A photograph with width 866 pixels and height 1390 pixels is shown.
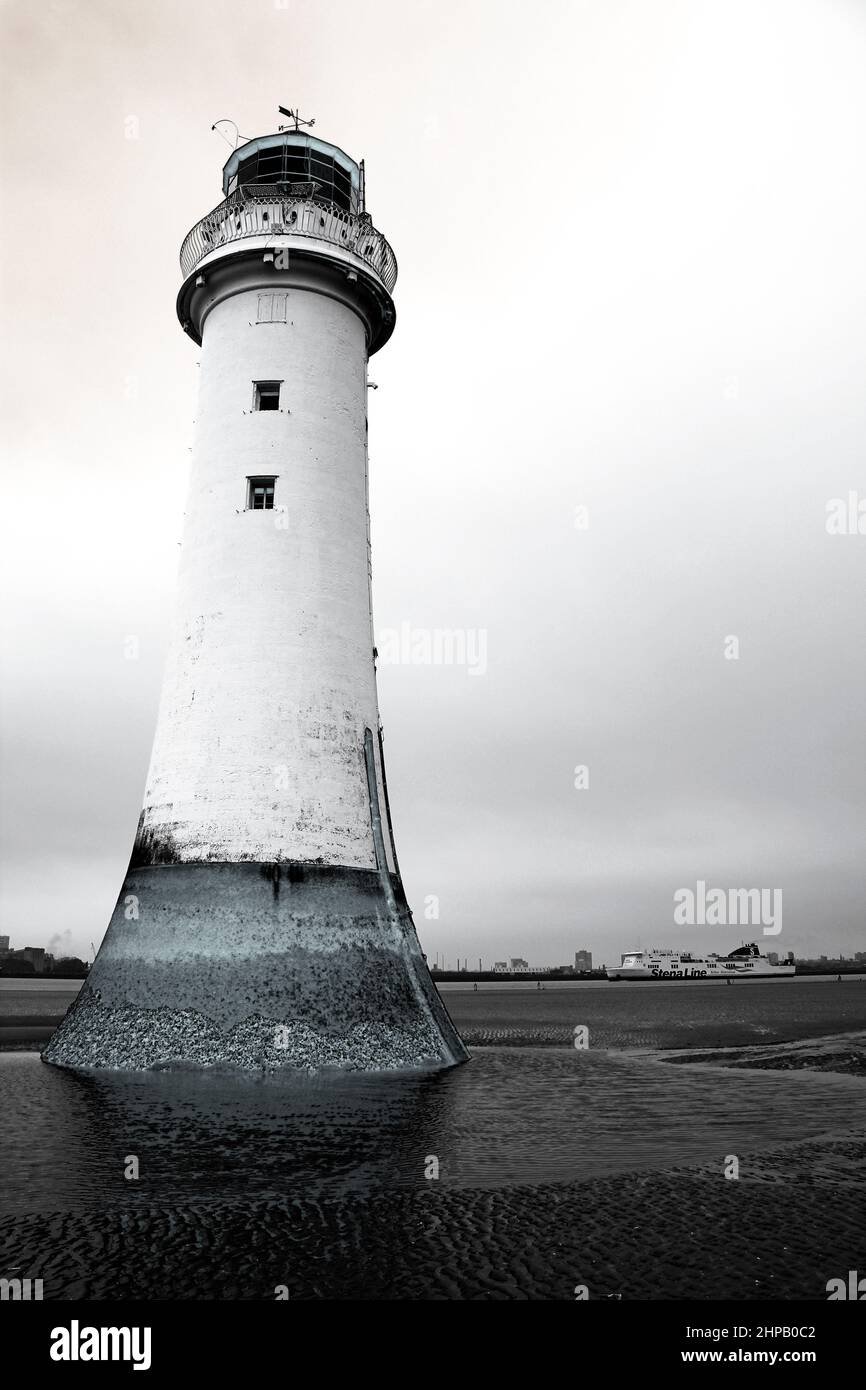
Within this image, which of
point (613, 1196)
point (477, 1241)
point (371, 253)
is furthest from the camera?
point (371, 253)

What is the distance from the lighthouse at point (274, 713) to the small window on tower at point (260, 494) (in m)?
0.05

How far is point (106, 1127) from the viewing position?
16328 mm

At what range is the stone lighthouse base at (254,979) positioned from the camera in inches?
797

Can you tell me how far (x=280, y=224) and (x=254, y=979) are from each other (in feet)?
58.4

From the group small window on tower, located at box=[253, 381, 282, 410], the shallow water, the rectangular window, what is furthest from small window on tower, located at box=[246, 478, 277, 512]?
the shallow water

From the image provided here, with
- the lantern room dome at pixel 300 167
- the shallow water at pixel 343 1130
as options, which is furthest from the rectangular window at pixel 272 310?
the shallow water at pixel 343 1130

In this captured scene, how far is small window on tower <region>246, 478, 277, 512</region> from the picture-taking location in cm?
2464

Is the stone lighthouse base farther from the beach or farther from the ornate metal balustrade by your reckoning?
the ornate metal balustrade

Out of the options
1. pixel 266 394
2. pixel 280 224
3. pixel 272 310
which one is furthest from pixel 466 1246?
pixel 280 224

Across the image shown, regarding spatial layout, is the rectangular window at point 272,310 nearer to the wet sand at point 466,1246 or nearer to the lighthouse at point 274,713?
the lighthouse at point 274,713

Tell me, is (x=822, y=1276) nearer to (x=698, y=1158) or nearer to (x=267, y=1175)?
(x=698, y=1158)
